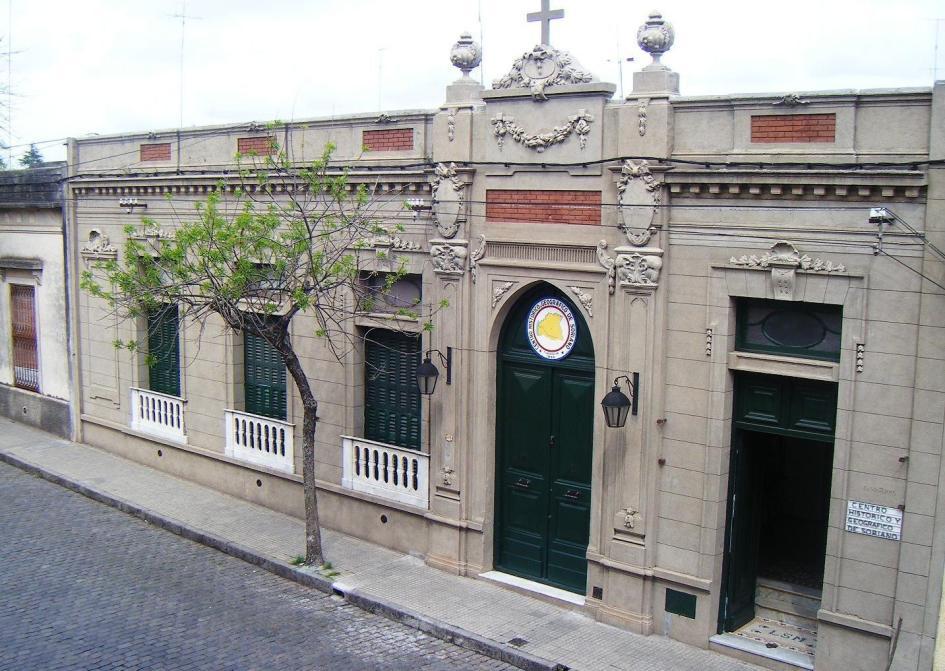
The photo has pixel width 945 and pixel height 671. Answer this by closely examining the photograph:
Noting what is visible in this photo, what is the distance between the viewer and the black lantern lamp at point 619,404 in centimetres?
1115

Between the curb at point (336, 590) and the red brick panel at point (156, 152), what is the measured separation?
5748 millimetres

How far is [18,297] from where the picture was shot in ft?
70.5

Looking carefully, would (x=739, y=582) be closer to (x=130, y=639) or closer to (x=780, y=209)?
(x=780, y=209)

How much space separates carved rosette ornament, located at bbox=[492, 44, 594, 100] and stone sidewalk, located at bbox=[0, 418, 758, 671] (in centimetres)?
613

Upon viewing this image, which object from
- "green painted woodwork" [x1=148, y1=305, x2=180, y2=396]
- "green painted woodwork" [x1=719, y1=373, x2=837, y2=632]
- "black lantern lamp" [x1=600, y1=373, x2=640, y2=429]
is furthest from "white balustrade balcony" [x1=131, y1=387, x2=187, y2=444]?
"green painted woodwork" [x1=719, y1=373, x2=837, y2=632]

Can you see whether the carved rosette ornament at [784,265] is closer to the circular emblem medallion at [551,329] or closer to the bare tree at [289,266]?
the circular emblem medallion at [551,329]

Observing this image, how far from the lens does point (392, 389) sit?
571 inches

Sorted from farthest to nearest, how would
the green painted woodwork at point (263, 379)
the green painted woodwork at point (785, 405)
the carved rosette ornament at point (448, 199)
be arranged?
the green painted woodwork at point (263, 379)
the carved rosette ornament at point (448, 199)
the green painted woodwork at point (785, 405)

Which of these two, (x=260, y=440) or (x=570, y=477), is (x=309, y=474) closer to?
(x=260, y=440)

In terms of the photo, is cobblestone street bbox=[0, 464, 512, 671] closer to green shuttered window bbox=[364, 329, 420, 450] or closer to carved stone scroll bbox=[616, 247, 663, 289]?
green shuttered window bbox=[364, 329, 420, 450]

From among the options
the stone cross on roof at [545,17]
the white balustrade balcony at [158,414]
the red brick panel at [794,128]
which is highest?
the stone cross on roof at [545,17]

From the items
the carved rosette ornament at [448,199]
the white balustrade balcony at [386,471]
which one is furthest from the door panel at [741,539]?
the carved rosette ornament at [448,199]

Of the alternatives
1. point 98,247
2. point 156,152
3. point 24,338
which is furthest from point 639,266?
point 24,338

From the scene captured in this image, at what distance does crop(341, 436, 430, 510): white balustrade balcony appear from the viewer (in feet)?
45.0
